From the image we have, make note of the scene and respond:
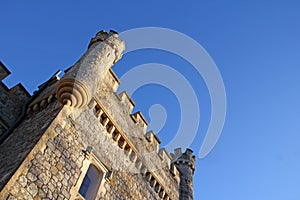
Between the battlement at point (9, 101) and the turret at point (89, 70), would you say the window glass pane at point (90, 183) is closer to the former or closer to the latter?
the turret at point (89, 70)

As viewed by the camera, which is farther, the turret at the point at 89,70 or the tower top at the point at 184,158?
the tower top at the point at 184,158

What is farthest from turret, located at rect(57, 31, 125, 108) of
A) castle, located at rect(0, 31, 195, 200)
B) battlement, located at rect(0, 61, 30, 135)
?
battlement, located at rect(0, 61, 30, 135)

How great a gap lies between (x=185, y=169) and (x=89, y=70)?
337 inches

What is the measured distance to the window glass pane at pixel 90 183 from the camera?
7410 mm

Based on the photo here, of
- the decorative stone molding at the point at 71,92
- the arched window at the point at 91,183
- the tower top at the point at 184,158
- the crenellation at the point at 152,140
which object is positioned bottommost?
the arched window at the point at 91,183

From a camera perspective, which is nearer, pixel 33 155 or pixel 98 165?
pixel 33 155

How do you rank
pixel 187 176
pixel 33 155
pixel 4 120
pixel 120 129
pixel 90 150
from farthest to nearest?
1. pixel 187 176
2. pixel 120 129
3. pixel 4 120
4. pixel 90 150
5. pixel 33 155

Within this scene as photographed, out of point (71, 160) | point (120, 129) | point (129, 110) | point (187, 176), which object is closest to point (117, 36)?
point (129, 110)

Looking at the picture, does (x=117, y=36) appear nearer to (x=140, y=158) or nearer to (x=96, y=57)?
(x=96, y=57)

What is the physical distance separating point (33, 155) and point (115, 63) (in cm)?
520

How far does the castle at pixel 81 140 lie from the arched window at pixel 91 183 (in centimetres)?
2

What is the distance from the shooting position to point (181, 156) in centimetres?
1554

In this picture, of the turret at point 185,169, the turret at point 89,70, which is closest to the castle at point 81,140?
the turret at point 89,70

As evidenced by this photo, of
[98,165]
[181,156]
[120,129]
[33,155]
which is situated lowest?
[33,155]
